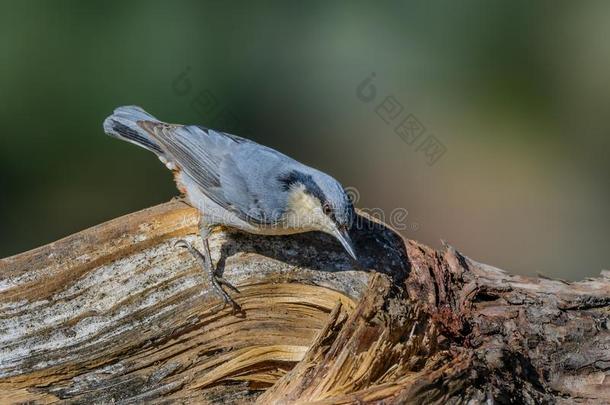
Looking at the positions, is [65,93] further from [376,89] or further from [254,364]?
[254,364]

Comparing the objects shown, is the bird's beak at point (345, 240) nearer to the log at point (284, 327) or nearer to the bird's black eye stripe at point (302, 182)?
the log at point (284, 327)

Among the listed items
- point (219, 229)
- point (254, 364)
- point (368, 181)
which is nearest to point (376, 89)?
point (368, 181)

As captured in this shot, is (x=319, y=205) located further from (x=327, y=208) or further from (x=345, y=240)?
(x=345, y=240)

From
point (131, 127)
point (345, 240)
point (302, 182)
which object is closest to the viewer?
point (345, 240)

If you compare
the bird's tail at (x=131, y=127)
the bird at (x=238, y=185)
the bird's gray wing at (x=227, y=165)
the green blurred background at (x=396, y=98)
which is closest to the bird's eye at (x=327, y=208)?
the bird at (x=238, y=185)

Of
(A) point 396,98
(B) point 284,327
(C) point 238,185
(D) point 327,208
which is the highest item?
(A) point 396,98

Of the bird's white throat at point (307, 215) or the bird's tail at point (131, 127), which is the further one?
the bird's tail at point (131, 127)

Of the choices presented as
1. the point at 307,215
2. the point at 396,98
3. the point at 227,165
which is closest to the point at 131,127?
the point at 227,165
